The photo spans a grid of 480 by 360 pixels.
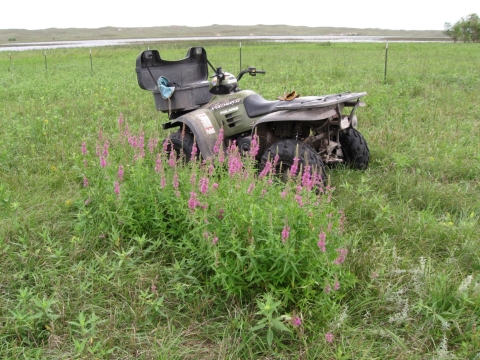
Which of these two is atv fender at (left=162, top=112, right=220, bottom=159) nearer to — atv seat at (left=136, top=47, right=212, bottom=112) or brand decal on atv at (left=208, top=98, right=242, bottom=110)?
brand decal on atv at (left=208, top=98, right=242, bottom=110)

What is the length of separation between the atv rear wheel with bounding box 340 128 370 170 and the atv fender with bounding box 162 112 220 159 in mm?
1520

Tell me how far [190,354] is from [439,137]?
16.2 ft

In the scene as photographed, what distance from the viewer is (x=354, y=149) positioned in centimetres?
489

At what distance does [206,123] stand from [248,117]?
1.53ft

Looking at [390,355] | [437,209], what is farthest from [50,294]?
[437,209]

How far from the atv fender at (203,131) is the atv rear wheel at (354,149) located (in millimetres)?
1520

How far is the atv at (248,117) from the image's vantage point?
3975 mm

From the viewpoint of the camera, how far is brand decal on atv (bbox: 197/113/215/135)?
14.9ft

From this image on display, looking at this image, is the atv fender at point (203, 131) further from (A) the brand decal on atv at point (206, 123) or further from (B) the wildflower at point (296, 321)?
(B) the wildflower at point (296, 321)

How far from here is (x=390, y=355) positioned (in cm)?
230

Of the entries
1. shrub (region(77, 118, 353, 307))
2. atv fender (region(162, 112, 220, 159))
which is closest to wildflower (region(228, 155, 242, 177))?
shrub (region(77, 118, 353, 307))

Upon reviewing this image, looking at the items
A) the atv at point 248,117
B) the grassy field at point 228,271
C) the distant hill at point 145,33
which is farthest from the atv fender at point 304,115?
the distant hill at point 145,33

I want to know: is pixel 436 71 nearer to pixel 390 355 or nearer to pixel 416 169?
pixel 416 169

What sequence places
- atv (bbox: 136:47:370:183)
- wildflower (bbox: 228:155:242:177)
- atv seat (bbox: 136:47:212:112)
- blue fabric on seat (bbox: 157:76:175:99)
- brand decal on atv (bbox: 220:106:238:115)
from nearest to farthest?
wildflower (bbox: 228:155:242:177), atv (bbox: 136:47:370:183), brand decal on atv (bbox: 220:106:238:115), blue fabric on seat (bbox: 157:76:175:99), atv seat (bbox: 136:47:212:112)
